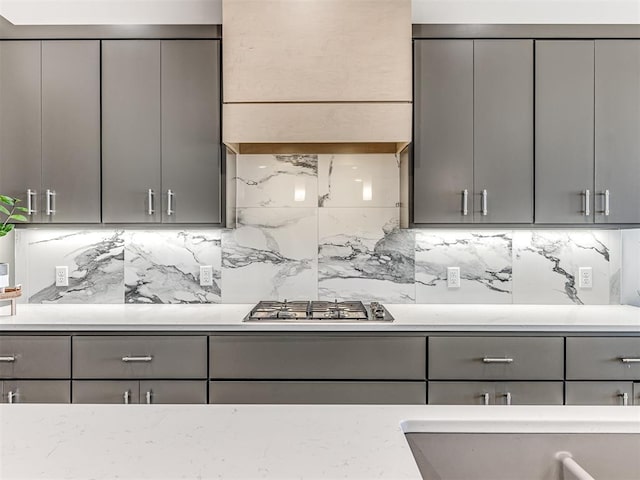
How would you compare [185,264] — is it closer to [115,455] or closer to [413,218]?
[413,218]

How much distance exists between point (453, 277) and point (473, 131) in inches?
34.5

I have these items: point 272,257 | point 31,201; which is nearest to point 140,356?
point 272,257

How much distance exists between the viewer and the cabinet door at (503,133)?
230cm

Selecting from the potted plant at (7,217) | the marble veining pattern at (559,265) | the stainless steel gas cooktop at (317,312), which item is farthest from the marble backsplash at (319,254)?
the potted plant at (7,217)

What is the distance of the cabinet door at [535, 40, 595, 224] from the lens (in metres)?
2.31

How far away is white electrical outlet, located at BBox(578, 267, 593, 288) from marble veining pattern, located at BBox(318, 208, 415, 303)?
40.1 inches

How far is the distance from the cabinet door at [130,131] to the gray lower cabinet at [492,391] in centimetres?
171

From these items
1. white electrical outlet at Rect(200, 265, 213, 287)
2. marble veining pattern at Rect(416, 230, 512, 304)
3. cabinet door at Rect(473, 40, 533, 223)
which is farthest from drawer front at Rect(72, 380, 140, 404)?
cabinet door at Rect(473, 40, 533, 223)

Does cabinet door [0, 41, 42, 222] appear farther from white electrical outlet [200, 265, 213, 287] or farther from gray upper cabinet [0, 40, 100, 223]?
white electrical outlet [200, 265, 213, 287]

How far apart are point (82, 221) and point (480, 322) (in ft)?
7.10

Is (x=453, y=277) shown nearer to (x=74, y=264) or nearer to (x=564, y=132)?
(x=564, y=132)

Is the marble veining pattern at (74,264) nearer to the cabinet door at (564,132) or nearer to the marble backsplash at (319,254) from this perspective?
the marble backsplash at (319,254)

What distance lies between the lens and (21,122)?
235 cm

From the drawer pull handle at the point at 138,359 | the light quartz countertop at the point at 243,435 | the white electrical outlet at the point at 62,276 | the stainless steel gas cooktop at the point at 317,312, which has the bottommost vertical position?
the drawer pull handle at the point at 138,359
